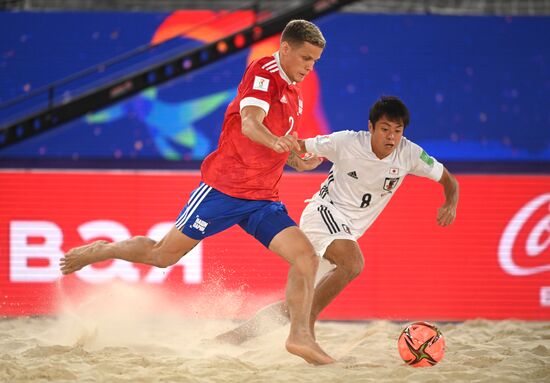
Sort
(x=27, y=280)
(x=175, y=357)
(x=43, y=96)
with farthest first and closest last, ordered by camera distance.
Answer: (x=43, y=96) → (x=27, y=280) → (x=175, y=357)

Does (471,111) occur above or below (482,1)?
below

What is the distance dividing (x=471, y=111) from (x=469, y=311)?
6250 mm

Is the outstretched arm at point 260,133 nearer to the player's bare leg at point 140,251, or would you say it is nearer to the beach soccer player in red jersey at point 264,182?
the beach soccer player in red jersey at point 264,182

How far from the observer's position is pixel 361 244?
7.25 metres

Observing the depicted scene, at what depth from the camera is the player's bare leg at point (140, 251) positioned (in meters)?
4.92

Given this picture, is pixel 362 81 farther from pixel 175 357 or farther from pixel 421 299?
pixel 175 357

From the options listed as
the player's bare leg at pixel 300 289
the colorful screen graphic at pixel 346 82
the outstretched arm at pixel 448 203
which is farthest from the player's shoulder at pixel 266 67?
the colorful screen graphic at pixel 346 82

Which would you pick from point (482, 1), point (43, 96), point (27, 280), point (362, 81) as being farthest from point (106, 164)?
point (482, 1)

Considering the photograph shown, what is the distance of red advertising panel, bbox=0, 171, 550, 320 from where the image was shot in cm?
711

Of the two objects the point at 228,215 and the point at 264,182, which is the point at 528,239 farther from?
the point at 228,215

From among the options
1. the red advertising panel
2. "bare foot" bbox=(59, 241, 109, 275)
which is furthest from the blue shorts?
the red advertising panel

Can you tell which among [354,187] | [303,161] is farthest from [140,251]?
[354,187]

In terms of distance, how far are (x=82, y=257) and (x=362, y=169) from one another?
1.96 m

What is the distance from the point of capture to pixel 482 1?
13016 millimetres
